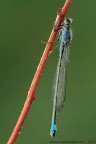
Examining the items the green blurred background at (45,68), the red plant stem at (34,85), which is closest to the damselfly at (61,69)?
the red plant stem at (34,85)

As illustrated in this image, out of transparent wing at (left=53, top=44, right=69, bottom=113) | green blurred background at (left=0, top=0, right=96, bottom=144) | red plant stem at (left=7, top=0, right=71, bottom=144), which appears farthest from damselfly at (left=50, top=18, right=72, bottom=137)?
green blurred background at (left=0, top=0, right=96, bottom=144)

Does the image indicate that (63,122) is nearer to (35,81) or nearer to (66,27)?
(66,27)

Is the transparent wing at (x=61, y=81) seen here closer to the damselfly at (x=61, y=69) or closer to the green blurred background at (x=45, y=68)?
the damselfly at (x=61, y=69)

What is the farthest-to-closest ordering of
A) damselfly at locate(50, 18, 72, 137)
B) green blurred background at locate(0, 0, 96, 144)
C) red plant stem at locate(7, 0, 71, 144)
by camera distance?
green blurred background at locate(0, 0, 96, 144), damselfly at locate(50, 18, 72, 137), red plant stem at locate(7, 0, 71, 144)

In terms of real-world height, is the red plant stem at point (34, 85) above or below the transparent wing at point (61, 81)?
below

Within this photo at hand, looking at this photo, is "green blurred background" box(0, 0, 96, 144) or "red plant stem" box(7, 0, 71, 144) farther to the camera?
"green blurred background" box(0, 0, 96, 144)

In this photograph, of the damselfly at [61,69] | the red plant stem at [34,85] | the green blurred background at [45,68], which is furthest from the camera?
the green blurred background at [45,68]

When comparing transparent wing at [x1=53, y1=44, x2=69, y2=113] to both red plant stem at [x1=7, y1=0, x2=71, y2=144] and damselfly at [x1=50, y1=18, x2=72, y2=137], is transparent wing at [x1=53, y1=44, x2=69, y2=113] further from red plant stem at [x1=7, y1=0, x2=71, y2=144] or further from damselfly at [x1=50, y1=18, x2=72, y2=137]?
red plant stem at [x1=7, y1=0, x2=71, y2=144]

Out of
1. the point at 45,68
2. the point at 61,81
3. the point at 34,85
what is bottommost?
the point at 34,85

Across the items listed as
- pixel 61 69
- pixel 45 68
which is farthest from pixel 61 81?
pixel 45 68

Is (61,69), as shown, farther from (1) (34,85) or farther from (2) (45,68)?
(2) (45,68)
